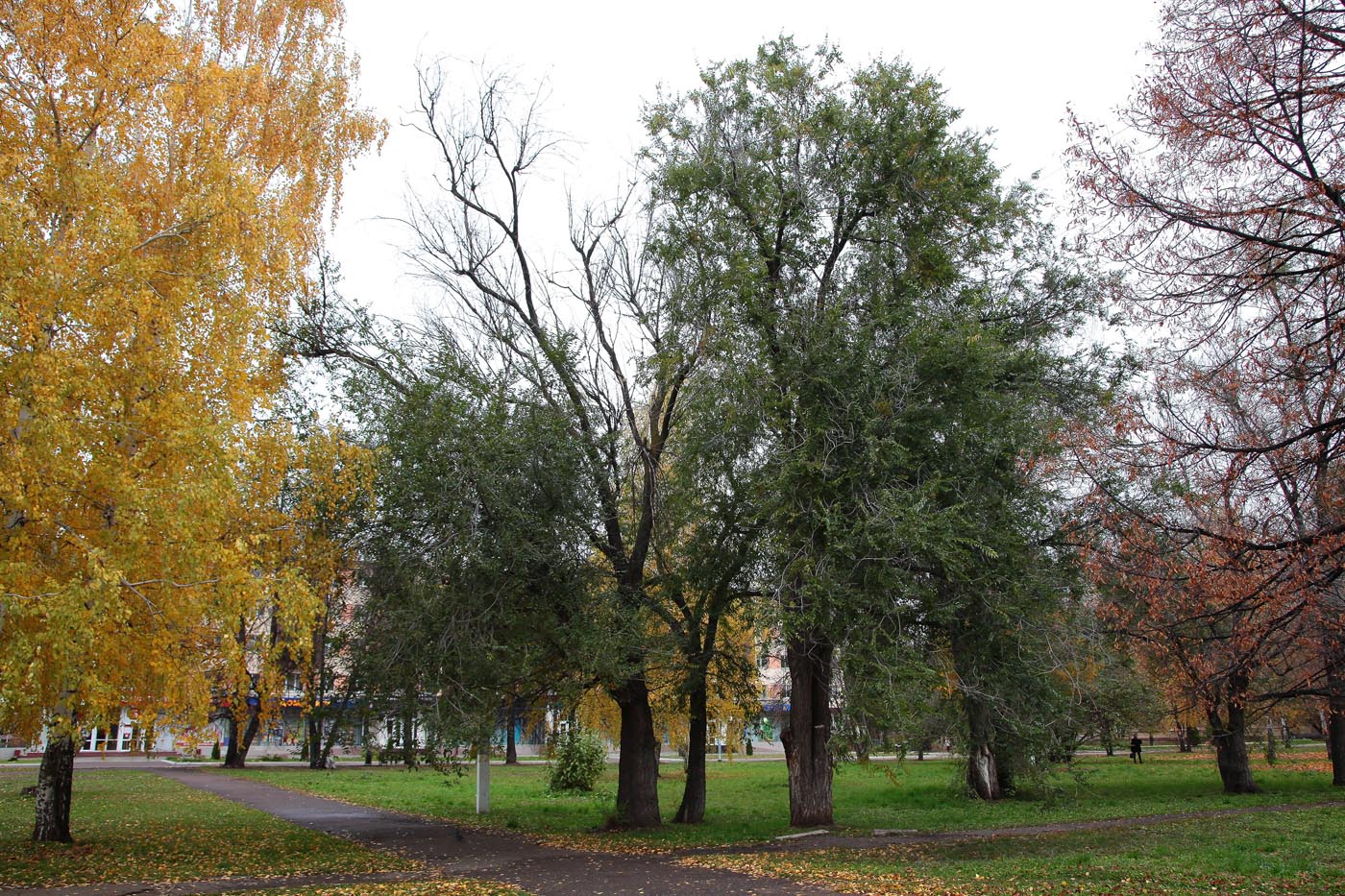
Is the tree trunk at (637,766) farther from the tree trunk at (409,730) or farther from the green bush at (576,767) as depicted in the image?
the green bush at (576,767)

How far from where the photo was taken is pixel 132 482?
330 inches

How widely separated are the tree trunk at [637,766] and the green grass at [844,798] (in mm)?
513

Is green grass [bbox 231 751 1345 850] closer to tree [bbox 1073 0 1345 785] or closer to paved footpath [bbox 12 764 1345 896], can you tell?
paved footpath [bbox 12 764 1345 896]

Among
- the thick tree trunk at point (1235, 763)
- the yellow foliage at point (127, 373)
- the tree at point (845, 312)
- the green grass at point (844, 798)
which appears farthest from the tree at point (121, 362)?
the thick tree trunk at point (1235, 763)

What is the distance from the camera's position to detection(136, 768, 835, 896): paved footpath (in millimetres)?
10062

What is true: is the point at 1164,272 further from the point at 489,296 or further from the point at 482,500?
the point at 489,296

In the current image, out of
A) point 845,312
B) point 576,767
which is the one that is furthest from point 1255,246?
point 576,767

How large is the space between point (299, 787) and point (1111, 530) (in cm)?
2441

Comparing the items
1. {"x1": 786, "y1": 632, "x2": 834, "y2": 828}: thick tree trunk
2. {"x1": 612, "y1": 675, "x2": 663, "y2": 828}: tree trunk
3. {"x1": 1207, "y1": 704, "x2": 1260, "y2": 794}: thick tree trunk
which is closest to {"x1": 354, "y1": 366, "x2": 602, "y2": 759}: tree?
{"x1": 612, "y1": 675, "x2": 663, "y2": 828}: tree trunk

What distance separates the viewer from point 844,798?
23188 mm

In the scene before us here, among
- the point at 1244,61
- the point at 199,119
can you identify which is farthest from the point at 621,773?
the point at 1244,61

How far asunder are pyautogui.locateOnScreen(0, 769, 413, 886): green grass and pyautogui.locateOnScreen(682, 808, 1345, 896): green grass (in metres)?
5.64

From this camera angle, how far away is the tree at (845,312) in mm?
12164

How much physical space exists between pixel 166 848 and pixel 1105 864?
1318 cm
